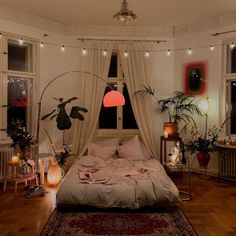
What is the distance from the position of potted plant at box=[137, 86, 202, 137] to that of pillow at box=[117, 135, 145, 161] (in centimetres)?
73

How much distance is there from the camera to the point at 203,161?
5.28 meters

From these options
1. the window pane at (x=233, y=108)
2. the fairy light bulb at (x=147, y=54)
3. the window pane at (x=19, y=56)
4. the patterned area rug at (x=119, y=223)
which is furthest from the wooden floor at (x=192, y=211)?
the fairy light bulb at (x=147, y=54)

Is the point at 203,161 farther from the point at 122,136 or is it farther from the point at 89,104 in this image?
the point at 89,104

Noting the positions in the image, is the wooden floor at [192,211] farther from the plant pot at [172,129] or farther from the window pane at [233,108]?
the window pane at [233,108]

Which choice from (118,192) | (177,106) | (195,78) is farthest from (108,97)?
(195,78)

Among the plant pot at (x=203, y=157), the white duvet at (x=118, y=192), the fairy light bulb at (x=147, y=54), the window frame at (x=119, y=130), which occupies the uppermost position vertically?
the fairy light bulb at (x=147, y=54)

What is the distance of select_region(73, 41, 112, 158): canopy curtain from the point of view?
6094 mm

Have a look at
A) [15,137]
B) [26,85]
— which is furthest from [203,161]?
[26,85]

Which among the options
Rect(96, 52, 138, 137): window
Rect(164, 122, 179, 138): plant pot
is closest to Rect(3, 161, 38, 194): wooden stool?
Rect(96, 52, 138, 137): window

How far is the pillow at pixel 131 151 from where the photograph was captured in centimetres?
545

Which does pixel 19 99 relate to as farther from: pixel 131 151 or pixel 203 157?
pixel 203 157

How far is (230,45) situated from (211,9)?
84cm

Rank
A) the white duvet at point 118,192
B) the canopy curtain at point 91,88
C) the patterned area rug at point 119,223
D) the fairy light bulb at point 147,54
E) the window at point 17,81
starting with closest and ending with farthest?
the patterned area rug at point 119,223, the white duvet at point 118,192, the window at point 17,81, the canopy curtain at point 91,88, the fairy light bulb at point 147,54

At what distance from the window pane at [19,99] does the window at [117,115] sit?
161 cm
